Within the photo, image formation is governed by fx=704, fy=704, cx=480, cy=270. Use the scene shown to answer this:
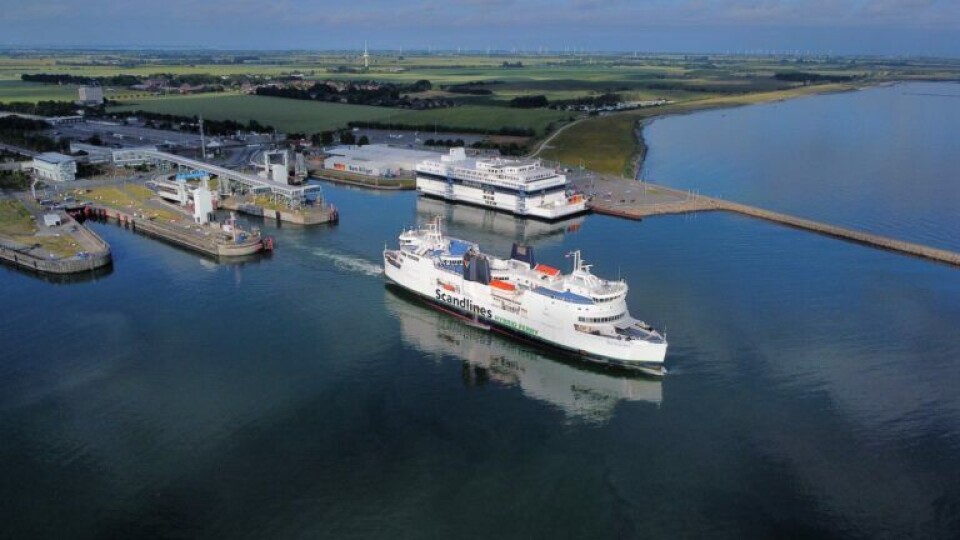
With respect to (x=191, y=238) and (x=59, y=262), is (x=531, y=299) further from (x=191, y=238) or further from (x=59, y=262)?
(x=59, y=262)

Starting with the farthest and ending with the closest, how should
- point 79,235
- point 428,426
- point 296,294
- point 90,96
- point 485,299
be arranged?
1. point 90,96
2. point 79,235
3. point 296,294
4. point 485,299
5. point 428,426

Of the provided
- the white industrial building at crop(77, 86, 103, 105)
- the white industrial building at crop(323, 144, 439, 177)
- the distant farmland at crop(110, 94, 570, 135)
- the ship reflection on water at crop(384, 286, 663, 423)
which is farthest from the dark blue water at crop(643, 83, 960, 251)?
the white industrial building at crop(77, 86, 103, 105)

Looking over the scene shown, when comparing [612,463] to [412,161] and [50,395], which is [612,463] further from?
[412,161]

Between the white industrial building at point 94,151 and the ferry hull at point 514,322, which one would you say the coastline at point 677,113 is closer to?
the ferry hull at point 514,322

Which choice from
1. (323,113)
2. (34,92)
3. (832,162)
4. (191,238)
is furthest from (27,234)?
(34,92)

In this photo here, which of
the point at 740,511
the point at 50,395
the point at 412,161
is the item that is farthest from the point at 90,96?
the point at 740,511
